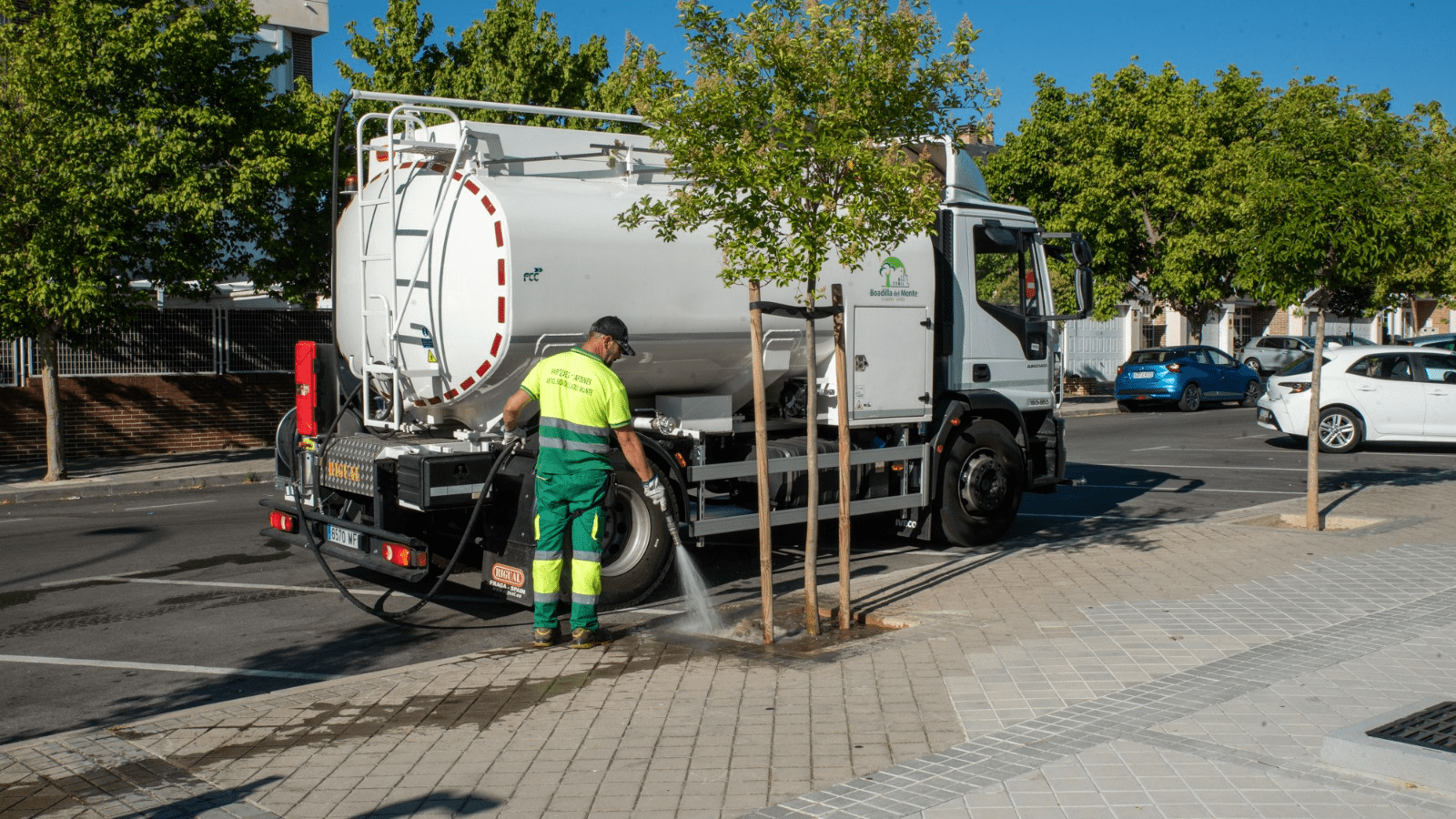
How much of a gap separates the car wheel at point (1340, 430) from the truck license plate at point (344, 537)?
15153 millimetres

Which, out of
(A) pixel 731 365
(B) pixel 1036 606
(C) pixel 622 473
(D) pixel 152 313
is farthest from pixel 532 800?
(D) pixel 152 313

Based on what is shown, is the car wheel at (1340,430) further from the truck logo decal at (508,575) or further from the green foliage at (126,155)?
the green foliage at (126,155)

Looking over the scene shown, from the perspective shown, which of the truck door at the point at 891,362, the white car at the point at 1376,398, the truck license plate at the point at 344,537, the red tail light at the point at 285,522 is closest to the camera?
the truck license plate at the point at 344,537

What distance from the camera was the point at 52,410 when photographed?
53.0ft

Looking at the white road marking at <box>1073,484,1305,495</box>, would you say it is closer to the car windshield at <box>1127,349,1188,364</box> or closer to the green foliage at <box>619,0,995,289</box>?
the green foliage at <box>619,0,995,289</box>

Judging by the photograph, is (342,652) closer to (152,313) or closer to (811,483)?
(811,483)

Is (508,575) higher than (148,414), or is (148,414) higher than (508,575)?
(148,414)

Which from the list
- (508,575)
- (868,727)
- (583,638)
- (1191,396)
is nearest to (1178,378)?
(1191,396)

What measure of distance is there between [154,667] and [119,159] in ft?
34.8

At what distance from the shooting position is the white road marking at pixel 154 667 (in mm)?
6652

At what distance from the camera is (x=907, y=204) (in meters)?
6.75

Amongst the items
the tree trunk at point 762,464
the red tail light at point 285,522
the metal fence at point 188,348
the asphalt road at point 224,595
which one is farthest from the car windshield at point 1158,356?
the red tail light at point 285,522

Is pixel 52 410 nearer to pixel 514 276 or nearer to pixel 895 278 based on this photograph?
pixel 514 276

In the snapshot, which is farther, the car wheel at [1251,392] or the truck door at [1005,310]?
the car wheel at [1251,392]
